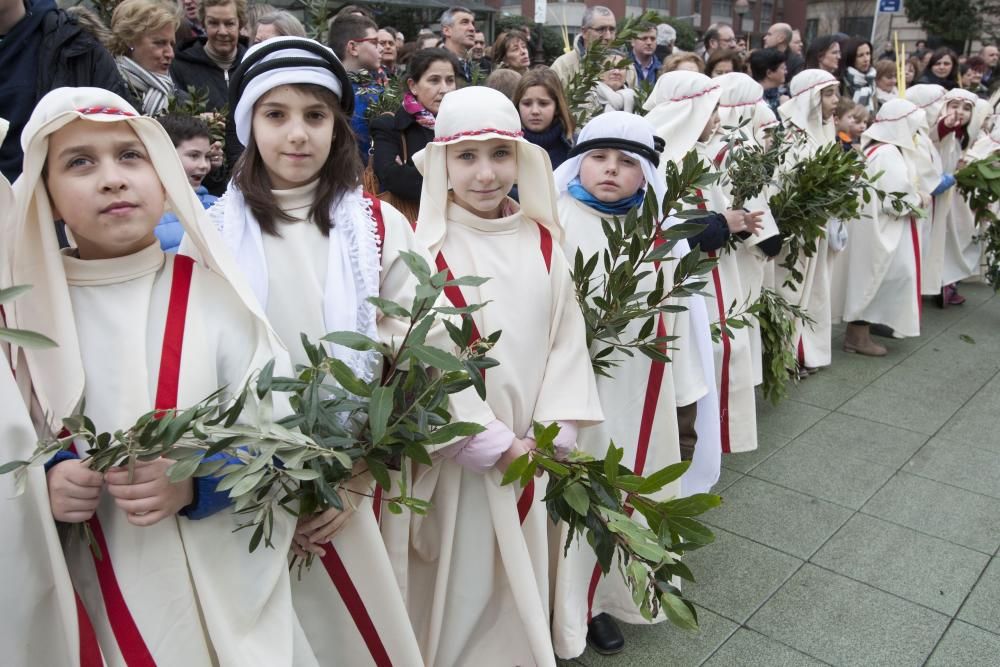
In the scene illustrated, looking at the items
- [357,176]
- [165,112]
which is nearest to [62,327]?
[357,176]

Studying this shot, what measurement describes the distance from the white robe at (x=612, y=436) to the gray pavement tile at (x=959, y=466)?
2.06m

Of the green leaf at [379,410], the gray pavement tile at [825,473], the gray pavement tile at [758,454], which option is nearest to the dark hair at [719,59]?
the gray pavement tile at [758,454]

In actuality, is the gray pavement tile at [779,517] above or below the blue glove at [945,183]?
below

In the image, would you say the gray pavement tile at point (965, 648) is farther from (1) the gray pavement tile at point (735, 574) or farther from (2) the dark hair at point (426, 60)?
(2) the dark hair at point (426, 60)

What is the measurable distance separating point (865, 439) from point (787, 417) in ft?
1.58

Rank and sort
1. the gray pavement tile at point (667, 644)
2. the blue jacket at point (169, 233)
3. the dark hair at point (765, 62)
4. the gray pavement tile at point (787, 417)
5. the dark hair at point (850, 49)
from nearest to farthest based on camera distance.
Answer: the blue jacket at point (169, 233)
the gray pavement tile at point (667, 644)
the gray pavement tile at point (787, 417)
the dark hair at point (765, 62)
the dark hair at point (850, 49)

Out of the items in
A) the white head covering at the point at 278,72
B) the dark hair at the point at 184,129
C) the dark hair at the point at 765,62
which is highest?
the white head covering at the point at 278,72

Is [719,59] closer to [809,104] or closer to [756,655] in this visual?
[809,104]

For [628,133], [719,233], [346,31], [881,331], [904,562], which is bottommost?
[881,331]

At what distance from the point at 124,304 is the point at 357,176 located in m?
0.76

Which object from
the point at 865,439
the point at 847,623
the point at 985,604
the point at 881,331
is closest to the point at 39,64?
the point at 847,623

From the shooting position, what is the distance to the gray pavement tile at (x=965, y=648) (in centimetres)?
309

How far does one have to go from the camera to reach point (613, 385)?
10.2 ft

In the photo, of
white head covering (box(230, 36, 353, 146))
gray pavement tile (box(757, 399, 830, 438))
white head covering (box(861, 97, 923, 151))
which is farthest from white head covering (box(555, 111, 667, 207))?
white head covering (box(861, 97, 923, 151))
